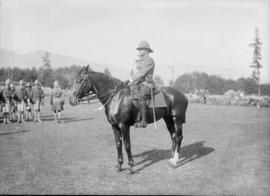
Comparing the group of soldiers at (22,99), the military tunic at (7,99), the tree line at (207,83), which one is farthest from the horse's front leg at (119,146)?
the tree line at (207,83)

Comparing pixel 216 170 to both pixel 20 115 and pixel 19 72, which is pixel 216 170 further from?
pixel 19 72

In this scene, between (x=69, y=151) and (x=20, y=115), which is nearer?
(x=69, y=151)

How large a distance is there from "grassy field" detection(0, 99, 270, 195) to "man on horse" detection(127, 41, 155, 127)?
66.8 inches

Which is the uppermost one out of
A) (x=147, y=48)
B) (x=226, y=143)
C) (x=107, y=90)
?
(x=147, y=48)

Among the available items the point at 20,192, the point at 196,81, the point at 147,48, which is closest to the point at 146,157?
the point at 147,48

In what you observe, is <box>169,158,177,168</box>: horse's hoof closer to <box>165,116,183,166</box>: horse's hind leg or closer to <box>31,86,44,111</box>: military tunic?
<box>165,116,183,166</box>: horse's hind leg

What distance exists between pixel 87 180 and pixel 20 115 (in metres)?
12.8

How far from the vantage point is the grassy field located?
6.51m

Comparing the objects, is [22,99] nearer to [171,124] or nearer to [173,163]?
[171,124]

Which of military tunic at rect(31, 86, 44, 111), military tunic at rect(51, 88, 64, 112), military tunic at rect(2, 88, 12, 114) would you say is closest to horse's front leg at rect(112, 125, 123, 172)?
military tunic at rect(51, 88, 64, 112)

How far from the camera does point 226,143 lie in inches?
481

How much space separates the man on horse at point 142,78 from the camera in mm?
7876

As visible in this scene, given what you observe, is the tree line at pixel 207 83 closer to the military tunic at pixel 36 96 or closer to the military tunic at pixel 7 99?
the military tunic at pixel 36 96

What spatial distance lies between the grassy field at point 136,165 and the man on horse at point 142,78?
66.8 inches
